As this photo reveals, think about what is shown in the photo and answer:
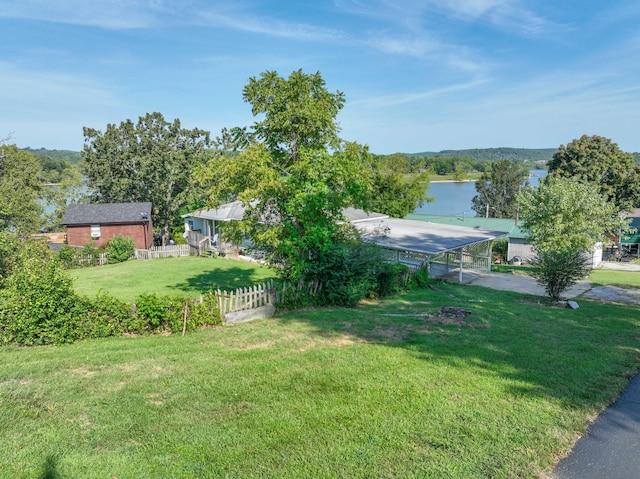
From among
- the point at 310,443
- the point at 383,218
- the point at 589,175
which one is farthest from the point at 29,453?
the point at 589,175

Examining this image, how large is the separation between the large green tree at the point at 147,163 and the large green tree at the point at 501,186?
43987 mm

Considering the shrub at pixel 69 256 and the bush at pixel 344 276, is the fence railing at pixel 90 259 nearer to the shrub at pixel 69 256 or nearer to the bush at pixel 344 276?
the shrub at pixel 69 256

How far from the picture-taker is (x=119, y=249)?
1235 inches

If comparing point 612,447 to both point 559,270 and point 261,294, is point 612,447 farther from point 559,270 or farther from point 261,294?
point 559,270

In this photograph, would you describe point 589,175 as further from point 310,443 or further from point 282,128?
point 310,443

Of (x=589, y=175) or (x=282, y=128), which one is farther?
(x=589, y=175)

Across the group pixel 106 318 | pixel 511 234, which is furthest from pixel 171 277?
pixel 511 234

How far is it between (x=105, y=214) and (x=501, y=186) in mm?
53829

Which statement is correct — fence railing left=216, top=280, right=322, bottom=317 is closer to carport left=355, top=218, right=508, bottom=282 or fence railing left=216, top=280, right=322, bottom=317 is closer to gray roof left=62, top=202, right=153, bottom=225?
carport left=355, top=218, right=508, bottom=282

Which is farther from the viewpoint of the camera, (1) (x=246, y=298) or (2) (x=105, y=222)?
(2) (x=105, y=222)

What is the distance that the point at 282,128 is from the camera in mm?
13492

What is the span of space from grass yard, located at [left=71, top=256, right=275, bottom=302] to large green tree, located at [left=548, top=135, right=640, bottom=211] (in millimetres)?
34528

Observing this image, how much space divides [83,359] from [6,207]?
7495mm

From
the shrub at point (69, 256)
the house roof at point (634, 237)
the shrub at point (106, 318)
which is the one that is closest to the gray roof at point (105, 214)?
the shrub at point (69, 256)
